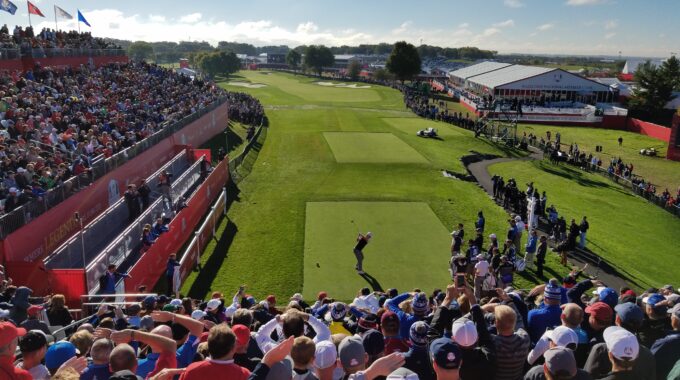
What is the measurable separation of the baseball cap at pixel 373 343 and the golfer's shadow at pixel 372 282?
33.4ft

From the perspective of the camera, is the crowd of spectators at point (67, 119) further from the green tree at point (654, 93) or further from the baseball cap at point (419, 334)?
the green tree at point (654, 93)

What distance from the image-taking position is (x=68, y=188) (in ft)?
54.1

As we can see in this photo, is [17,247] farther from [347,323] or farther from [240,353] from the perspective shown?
[240,353]

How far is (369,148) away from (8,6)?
23.4 m

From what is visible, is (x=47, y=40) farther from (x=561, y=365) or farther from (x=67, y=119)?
(x=561, y=365)

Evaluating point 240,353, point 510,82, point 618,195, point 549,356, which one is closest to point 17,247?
point 240,353

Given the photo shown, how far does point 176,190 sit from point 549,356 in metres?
18.7

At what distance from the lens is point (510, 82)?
67.9 meters

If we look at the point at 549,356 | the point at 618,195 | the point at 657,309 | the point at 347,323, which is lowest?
the point at 618,195

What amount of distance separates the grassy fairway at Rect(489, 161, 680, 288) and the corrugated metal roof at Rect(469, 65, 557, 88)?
1401 inches

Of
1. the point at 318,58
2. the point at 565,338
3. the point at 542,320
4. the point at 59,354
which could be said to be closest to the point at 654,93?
the point at 542,320

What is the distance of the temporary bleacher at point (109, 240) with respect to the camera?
43.9 ft

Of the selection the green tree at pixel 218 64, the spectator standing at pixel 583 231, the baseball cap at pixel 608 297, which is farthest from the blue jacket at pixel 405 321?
the green tree at pixel 218 64

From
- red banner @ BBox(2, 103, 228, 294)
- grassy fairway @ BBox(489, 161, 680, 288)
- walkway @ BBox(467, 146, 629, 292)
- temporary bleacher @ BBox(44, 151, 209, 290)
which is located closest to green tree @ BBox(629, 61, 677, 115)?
walkway @ BBox(467, 146, 629, 292)
